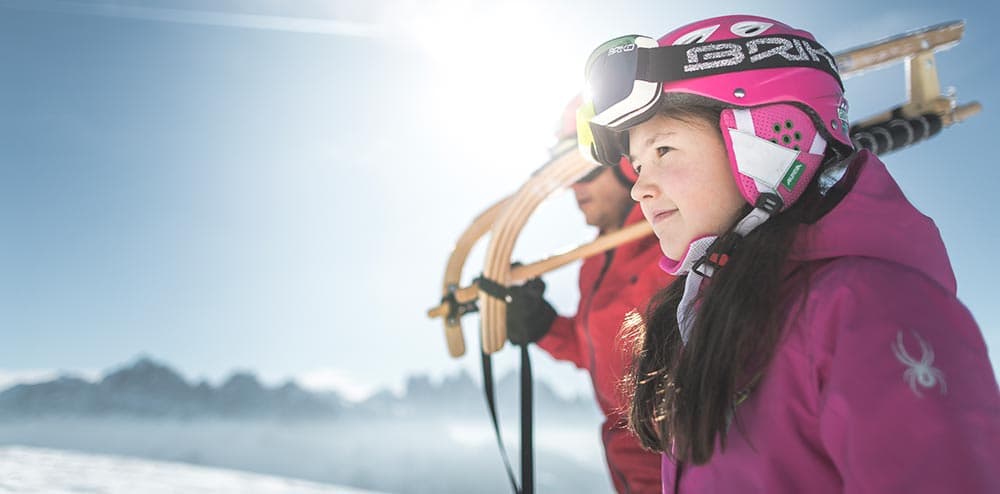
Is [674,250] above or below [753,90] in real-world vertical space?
below

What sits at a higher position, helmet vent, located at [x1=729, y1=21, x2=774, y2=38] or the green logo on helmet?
helmet vent, located at [x1=729, y1=21, x2=774, y2=38]

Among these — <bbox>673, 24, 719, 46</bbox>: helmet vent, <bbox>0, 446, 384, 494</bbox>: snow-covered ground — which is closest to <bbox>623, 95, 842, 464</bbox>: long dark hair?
<bbox>673, 24, 719, 46</bbox>: helmet vent

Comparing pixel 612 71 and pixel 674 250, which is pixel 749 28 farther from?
pixel 674 250


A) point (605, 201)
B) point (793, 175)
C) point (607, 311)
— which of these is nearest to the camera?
point (793, 175)

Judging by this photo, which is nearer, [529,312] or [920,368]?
[920,368]

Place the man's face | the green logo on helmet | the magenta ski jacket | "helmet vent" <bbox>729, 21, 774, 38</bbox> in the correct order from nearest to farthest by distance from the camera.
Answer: the magenta ski jacket
the green logo on helmet
"helmet vent" <bbox>729, 21, 774, 38</bbox>
the man's face

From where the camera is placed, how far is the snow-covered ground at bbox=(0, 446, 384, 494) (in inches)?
133

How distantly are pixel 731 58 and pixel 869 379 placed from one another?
2.42 feet

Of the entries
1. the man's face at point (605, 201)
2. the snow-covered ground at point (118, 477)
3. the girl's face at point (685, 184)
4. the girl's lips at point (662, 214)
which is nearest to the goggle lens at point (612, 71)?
the girl's face at point (685, 184)

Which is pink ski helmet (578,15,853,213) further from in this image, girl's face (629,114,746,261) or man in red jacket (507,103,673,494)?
man in red jacket (507,103,673,494)

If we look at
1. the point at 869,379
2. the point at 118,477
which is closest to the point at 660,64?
the point at 869,379

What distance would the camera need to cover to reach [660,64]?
1.41 metres

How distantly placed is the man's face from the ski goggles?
1739 mm

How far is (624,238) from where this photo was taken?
2883 millimetres
